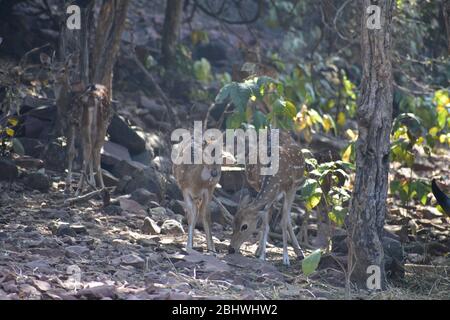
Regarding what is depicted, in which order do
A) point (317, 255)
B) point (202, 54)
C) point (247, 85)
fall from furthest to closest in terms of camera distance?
point (202, 54)
point (247, 85)
point (317, 255)

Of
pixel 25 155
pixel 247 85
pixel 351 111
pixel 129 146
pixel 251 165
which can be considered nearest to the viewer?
pixel 247 85

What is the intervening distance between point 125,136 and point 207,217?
14.6 ft

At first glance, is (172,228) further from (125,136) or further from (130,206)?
(125,136)

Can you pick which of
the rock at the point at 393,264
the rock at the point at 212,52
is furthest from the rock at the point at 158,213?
the rock at the point at 212,52

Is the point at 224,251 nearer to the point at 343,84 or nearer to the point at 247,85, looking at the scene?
the point at 247,85

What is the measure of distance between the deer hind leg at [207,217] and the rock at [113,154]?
11.3ft

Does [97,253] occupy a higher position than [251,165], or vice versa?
[251,165]

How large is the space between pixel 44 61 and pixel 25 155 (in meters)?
1.73

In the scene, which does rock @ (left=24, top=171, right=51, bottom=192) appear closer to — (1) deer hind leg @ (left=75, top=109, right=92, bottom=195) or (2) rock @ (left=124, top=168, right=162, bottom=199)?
(1) deer hind leg @ (left=75, top=109, right=92, bottom=195)

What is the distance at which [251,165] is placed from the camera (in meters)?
11.5

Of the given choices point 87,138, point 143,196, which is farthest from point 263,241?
point 87,138

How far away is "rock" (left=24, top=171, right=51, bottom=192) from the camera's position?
12695 millimetres

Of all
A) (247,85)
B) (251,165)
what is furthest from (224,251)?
(247,85)

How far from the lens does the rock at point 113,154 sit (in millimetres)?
14234
